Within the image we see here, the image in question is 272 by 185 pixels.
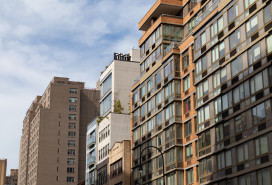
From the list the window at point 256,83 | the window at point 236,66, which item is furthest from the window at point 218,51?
the window at point 256,83

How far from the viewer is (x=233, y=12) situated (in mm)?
54719

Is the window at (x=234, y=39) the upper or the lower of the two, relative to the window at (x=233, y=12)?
lower

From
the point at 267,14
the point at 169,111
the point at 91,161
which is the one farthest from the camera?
the point at 91,161

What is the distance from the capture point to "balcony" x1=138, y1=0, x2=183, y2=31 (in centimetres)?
7612

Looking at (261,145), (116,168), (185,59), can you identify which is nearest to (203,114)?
(185,59)

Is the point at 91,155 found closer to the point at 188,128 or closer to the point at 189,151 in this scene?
the point at 188,128

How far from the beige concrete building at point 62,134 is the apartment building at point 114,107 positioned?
7289cm

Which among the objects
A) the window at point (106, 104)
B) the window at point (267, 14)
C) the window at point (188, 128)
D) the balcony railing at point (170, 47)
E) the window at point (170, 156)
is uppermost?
the balcony railing at point (170, 47)

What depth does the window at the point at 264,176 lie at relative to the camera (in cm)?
4627

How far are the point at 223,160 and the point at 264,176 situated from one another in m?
7.26

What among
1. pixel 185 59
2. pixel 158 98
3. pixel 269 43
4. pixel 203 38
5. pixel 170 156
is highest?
pixel 203 38

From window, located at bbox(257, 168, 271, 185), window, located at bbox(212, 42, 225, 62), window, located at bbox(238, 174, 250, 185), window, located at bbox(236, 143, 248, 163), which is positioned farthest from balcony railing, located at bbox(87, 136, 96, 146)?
window, located at bbox(257, 168, 271, 185)

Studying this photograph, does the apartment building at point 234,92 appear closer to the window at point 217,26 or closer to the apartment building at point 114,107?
the window at point 217,26

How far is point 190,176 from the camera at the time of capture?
62.7m
